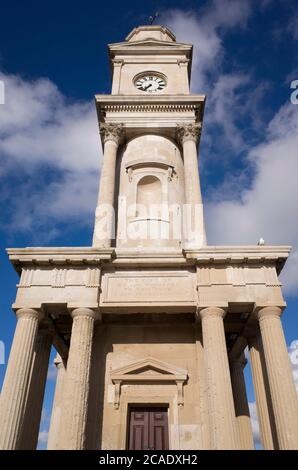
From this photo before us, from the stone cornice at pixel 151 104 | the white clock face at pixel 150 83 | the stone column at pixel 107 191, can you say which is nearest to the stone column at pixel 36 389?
the stone column at pixel 107 191

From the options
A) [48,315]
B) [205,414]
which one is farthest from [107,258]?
[205,414]

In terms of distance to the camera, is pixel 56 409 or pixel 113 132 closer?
pixel 56 409

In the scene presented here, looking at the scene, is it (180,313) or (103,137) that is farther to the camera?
(103,137)

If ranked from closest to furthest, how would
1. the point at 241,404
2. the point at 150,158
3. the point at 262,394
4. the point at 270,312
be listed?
the point at 270,312
the point at 262,394
the point at 241,404
the point at 150,158

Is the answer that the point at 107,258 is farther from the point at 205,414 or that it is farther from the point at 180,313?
the point at 205,414

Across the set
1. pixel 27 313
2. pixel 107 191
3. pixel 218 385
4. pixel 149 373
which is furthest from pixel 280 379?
pixel 107 191

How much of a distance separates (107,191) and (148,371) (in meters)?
9.71

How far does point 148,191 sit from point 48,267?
891 cm

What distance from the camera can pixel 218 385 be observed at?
1474 centimetres

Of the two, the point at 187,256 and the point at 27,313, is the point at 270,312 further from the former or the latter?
the point at 27,313

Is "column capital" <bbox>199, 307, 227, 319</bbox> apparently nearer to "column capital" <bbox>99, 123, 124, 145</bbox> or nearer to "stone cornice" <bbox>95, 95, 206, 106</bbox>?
"column capital" <bbox>99, 123, 124, 145</bbox>

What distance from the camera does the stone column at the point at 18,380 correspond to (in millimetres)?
13930

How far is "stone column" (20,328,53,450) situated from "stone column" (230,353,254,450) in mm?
8756
